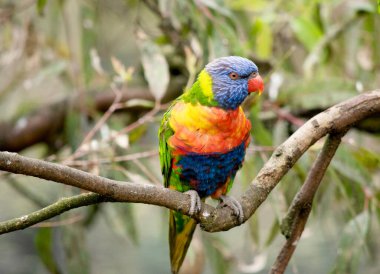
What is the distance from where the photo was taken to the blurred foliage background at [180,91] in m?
2.32

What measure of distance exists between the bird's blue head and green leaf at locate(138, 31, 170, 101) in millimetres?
489

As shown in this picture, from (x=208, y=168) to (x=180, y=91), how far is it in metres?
1.45

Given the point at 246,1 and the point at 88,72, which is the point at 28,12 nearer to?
the point at 88,72

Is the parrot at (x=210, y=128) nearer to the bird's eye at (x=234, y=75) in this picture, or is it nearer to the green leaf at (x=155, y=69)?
the bird's eye at (x=234, y=75)

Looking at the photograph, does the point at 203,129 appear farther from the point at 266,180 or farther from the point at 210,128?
the point at 266,180

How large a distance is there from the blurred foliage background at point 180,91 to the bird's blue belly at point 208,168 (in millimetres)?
352

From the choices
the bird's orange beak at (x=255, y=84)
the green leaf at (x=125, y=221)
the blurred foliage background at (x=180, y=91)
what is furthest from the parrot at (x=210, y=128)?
the green leaf at (x=125, y=221)

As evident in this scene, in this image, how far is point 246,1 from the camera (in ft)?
9.72

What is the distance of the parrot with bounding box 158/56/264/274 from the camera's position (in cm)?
176

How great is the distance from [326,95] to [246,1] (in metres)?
0.67

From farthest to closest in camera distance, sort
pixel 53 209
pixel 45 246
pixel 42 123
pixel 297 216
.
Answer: pixel 42 123 → pixel 45 246 → pixel 297 216 → pixel 53 209

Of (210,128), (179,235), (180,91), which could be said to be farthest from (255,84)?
(180,91)

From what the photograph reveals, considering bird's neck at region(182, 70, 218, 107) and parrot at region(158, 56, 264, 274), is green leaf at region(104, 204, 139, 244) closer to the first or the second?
parrot at region(158, 56, 264, 274)

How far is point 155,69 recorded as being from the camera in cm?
236
